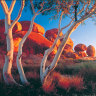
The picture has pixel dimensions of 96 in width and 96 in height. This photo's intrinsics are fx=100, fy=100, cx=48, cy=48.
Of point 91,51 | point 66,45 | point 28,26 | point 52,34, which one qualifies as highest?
point 28,26

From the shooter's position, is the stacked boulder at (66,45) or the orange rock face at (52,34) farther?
the orange rock face at (52,34)

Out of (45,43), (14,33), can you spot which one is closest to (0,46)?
(14,33)

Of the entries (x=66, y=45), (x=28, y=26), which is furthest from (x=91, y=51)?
(x=28, y=26)

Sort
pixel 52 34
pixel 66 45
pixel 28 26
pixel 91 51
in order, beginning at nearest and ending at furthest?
pixel 28 26
pixel 66 45
pixel 52 34
pixel 91 51

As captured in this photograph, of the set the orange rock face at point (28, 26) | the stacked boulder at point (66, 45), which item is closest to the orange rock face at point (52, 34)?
the stacked boulder at point (66, 45)

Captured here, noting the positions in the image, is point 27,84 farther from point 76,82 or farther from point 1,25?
point 1,25

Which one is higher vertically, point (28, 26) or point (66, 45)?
point (28, 26)

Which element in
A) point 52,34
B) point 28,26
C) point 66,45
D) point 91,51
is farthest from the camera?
point 91,51

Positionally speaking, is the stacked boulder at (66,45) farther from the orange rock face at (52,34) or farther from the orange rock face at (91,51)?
the orange rock face at (91,51)

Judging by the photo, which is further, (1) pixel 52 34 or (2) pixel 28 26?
(1) pixel 52 34

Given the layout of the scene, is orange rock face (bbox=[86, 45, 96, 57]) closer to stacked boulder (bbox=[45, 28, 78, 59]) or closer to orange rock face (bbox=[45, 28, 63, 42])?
stacked boulder (bbox=[45, 28, 78, 59])

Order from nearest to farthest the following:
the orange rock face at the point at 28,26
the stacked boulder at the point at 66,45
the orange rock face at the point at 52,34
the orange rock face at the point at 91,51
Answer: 1. the orange rock face at the point at 28,26
2. the stacked boulder at the point at 66,45
3. the orange rock face at the point at 52,34
4. the orange rock face at the point at 91,51

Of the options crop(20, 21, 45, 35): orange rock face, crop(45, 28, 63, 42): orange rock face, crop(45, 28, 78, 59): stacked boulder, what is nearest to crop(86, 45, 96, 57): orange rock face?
crop(45, 28, 78, 59): stacked boulder

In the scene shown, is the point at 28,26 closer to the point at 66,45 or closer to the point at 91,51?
the point at 66,45
